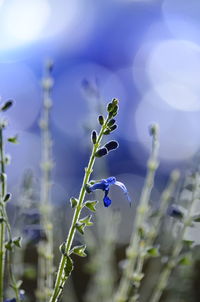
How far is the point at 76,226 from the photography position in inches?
28.3

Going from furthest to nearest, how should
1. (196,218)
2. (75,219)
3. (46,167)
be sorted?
(46,167), (196,218), (75,219)

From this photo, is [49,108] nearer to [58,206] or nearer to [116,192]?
[58,206]

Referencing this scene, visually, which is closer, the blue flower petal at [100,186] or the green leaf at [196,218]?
the blue flower petal at [100,186]

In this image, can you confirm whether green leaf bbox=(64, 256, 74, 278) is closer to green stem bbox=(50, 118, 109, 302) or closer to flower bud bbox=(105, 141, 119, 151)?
A: green stem bbox=(50, 118, 109, 302)

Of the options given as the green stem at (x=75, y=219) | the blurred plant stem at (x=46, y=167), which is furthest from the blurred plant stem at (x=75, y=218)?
the blurred plant stem at (x=46, y=167)

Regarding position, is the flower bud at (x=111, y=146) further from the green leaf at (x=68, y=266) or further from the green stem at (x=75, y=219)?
the green leaf at (x=68, y=266)

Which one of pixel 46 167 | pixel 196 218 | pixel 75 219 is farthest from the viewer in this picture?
pixel 46 167

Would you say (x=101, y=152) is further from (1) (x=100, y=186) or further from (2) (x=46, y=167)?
(2) (x=46, y=167)

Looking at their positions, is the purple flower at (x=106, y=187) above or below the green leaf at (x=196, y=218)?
above

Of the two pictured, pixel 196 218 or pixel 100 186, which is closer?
pixel 100 186

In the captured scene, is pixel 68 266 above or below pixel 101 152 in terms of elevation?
below

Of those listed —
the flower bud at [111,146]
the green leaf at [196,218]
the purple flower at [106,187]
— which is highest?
the flower bud at [111,146]

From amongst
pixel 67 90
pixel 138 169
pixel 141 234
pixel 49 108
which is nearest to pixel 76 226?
pixel 141 234

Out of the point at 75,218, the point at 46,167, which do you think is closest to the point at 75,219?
the point at 75,218
